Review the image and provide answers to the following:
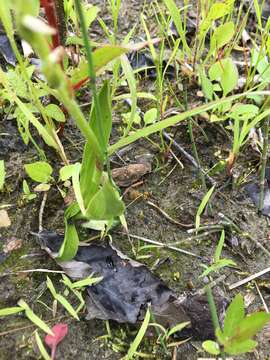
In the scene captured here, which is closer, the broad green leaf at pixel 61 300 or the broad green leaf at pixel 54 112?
the broad green leaf at pixel 61 300

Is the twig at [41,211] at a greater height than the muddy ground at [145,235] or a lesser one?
greater

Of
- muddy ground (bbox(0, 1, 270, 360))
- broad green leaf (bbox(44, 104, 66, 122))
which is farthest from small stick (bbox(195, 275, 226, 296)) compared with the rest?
broad green leaf (bbox(44, 104, 66, 122))

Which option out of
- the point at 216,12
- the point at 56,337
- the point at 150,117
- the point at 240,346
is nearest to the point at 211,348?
the point at 240,346

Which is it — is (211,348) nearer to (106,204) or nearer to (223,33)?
(106,204)

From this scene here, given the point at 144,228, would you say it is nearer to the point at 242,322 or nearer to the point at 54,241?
the point at 54,241

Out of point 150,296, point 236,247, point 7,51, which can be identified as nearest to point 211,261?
point 236,247

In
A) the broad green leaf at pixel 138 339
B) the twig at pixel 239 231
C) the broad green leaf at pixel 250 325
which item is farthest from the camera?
the twig at pixel 239 231

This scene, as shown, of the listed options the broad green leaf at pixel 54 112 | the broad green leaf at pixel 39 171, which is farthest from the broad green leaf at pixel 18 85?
the broad green leaf at pixel 39 171

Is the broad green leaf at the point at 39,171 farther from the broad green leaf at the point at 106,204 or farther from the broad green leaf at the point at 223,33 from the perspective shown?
the broad green leaf at the point at 223,33

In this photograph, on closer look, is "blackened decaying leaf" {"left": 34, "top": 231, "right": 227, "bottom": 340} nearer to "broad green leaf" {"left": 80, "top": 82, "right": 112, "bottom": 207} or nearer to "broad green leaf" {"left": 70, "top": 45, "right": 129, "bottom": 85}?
"broad green leaf" {"left": 80, "top": 82, "right": 112, "bottom": 207}
